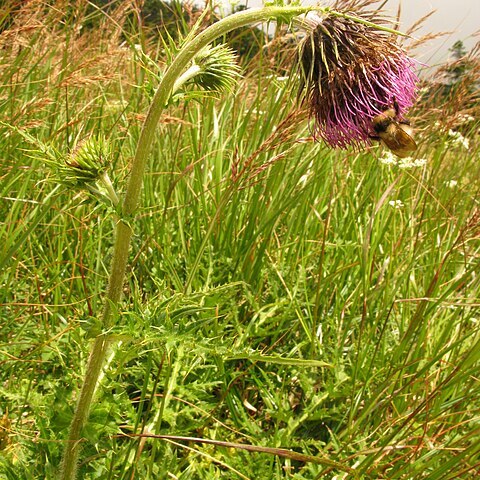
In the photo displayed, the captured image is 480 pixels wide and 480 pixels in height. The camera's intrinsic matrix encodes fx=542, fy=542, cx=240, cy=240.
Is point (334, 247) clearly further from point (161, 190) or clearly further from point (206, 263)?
point (161, 190)

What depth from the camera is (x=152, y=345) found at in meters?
1.74

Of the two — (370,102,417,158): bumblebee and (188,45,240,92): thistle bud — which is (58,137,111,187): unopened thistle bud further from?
(370,102,417,158): bumblebee

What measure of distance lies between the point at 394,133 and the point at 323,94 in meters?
0.24

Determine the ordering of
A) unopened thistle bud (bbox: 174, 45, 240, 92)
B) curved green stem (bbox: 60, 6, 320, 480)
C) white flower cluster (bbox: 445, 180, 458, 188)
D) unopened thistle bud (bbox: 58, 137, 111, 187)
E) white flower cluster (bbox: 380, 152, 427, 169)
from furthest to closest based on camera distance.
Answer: white flower cluster (bbox: 445, 180, 458, 188) < white flower cluster (bbox: 380, 152, 427, 169) < unopened thistle bud (bbox: 174, 45, 240, 92) < unopened thistle bud (bbox: 58, 137, 111, 187) < curved green stem (bbox: 60, 6, 320, 480)

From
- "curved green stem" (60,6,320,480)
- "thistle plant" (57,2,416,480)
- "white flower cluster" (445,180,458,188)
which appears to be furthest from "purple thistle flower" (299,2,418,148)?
"white flower cluster" (445,180,458,188)

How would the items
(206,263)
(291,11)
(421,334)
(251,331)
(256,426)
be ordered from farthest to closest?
1. (206,263)
2. (251,331)
3. (421,334)
4. (256,426)
5. (291,11)

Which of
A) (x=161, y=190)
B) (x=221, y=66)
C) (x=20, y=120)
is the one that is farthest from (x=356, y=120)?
(x=20, y=120)

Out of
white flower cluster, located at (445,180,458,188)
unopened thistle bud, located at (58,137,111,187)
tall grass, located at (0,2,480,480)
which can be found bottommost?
tall grass, located at (0,2,480,480)

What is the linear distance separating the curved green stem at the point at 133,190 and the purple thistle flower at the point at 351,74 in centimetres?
22

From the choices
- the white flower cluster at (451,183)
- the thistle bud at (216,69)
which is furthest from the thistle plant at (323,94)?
the white flower cluster at (451,183)

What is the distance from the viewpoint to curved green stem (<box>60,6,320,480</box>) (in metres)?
1.38

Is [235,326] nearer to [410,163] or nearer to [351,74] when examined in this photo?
[351,74]

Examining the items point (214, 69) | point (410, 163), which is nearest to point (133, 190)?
point (214, 69)

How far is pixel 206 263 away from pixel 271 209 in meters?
0.40
